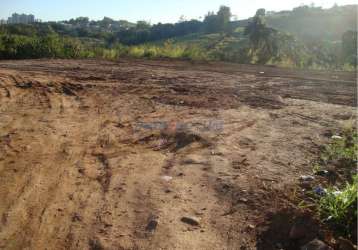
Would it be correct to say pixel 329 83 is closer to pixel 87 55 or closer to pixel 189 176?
pixel 189 176

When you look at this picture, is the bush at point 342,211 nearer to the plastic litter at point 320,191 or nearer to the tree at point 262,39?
the plastic litter at point 320,191

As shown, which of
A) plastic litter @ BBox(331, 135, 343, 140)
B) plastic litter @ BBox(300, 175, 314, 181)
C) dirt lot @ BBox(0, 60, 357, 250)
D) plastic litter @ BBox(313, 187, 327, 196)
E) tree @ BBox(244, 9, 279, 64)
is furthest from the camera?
tree @ BBox(244, 9, 279, 64)

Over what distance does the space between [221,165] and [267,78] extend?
6.72 m

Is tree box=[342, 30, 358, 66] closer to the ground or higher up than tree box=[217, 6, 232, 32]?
closer to the ground

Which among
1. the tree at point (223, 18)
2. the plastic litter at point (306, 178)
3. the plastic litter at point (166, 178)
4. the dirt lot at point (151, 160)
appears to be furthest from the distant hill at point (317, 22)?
the plastic litter at point (166, 178)

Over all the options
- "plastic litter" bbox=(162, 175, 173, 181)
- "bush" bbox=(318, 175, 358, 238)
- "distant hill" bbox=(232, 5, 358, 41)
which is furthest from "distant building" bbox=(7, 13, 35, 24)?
"bush" bbox=(318, 175, 358, 238)

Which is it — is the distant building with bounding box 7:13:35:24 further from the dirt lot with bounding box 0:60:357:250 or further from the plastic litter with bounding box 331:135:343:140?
the plastic litter with bounding box 331:135:343:140

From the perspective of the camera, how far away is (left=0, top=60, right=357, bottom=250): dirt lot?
2770 mm

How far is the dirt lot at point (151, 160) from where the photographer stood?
2770mm

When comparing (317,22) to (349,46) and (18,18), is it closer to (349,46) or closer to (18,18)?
(349,46)

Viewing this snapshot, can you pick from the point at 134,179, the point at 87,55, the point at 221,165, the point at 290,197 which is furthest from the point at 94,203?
the point at 87,55

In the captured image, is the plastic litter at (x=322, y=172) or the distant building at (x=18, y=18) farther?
the distant building at (x=18, y=18)

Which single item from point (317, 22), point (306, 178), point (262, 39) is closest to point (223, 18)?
point (317, 22)

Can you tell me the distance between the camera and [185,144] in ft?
15.0
